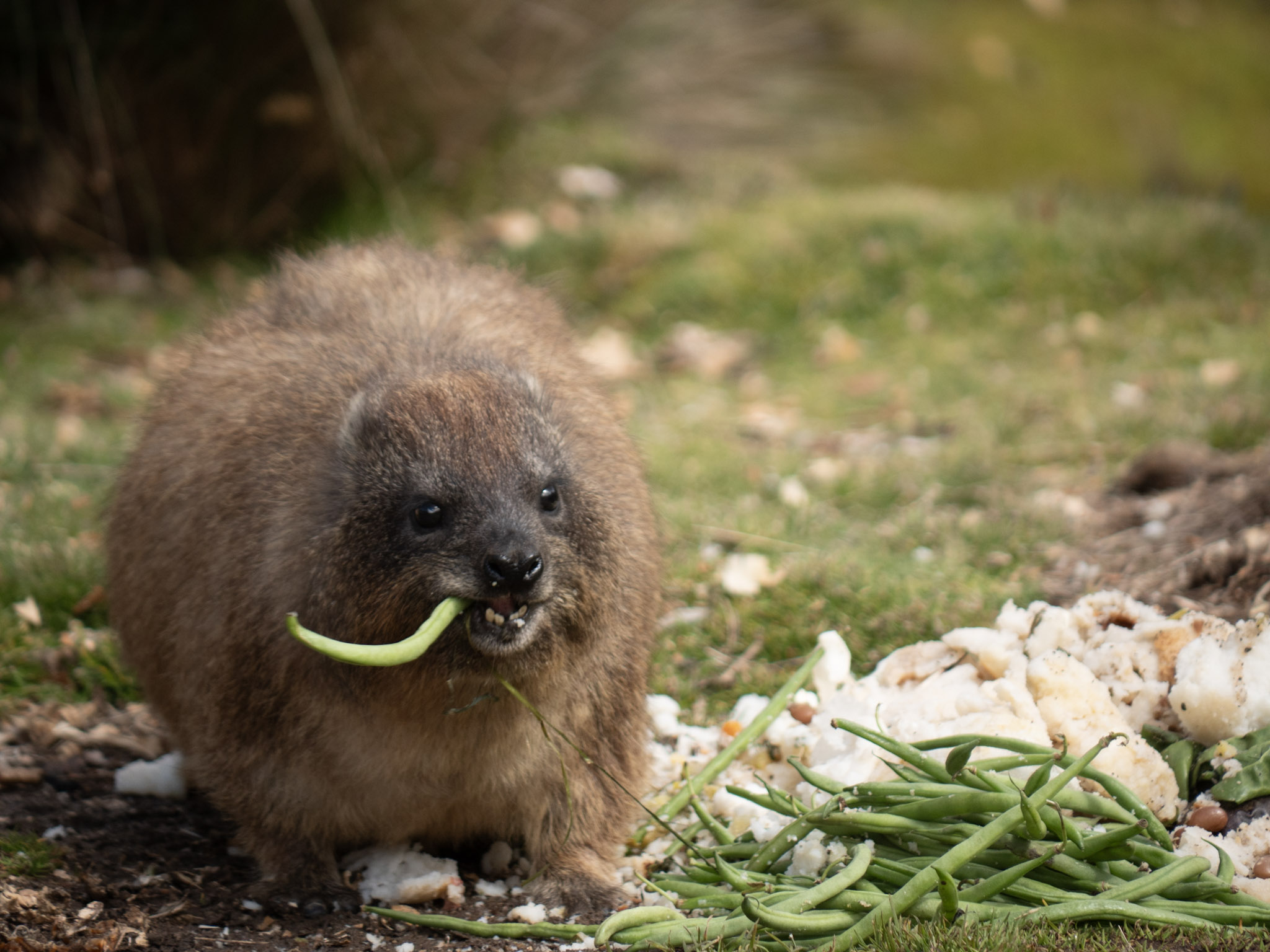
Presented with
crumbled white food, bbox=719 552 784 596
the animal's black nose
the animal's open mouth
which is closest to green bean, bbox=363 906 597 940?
the animal's open mouth

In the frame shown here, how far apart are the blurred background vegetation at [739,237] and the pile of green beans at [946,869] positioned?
127 centimetres

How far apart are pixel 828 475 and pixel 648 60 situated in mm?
5790

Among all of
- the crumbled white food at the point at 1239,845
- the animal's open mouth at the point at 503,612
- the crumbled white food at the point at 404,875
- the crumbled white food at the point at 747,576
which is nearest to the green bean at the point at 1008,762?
the crumbled white food at the point at 1239,845

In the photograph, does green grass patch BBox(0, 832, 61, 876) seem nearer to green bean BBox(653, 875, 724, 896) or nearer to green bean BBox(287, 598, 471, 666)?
green bean BBox(287, 598, 471, 666)

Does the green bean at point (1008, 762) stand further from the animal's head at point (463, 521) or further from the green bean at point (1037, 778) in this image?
the animal's head at point (463, 521)

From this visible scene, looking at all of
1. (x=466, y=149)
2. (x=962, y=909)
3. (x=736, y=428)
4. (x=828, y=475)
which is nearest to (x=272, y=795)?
(x=962, y=909)

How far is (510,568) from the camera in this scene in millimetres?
3074

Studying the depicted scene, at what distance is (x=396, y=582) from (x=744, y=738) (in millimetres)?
1251

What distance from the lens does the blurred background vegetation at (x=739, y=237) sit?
5.57m

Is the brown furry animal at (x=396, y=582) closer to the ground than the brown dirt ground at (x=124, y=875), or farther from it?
farther from it

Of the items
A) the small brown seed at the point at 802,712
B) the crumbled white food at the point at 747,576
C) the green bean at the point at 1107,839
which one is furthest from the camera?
the crumbled white food at the point at 747,576

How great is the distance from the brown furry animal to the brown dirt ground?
0.16 m

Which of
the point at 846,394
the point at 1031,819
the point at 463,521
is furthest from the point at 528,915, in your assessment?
the point at 846,394

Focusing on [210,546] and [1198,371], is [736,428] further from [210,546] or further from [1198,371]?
[210,546]
